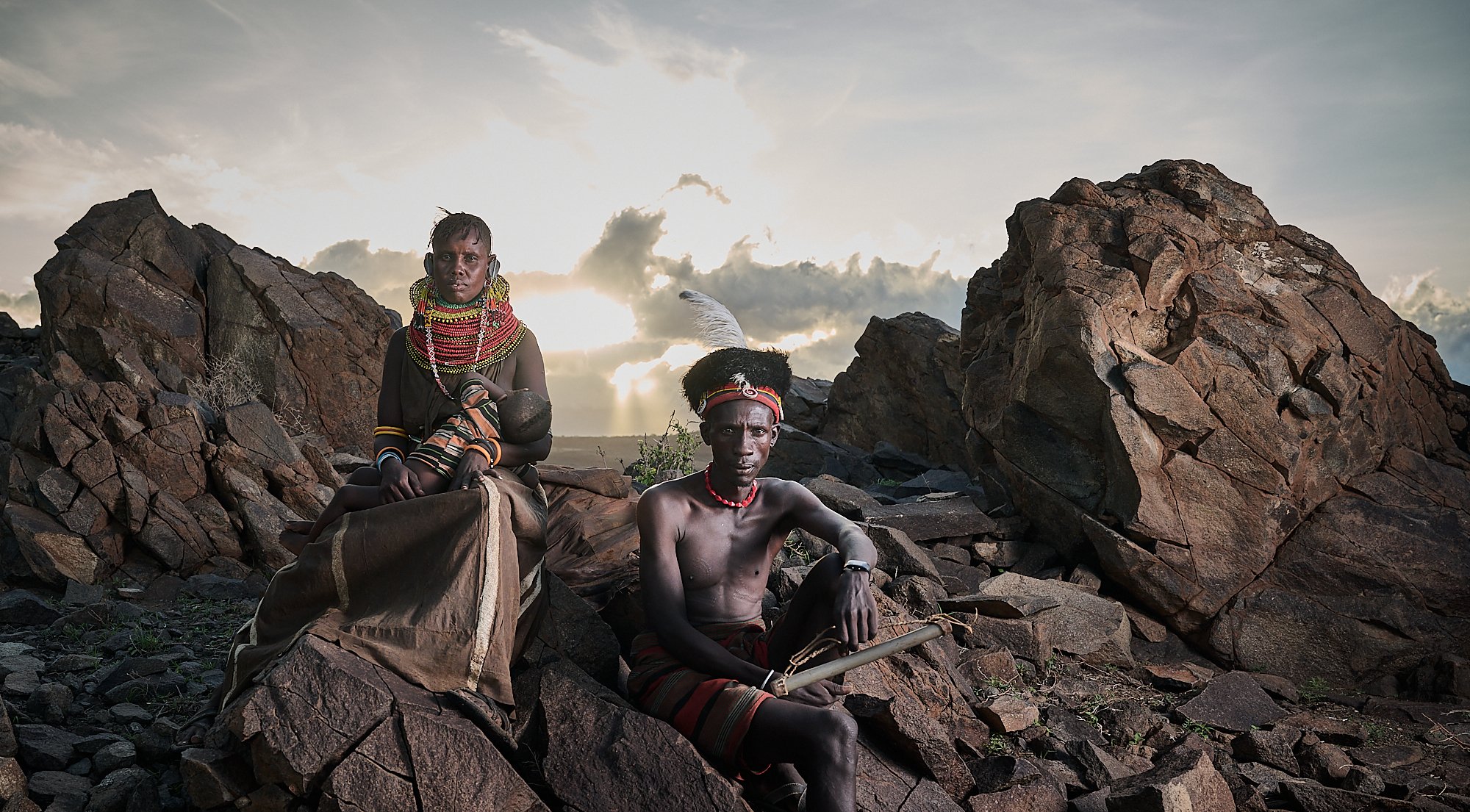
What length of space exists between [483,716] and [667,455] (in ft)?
32.3

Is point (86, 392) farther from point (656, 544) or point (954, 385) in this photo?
point (954, 385)

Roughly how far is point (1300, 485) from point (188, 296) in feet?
50.1

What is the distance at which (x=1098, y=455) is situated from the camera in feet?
27.9

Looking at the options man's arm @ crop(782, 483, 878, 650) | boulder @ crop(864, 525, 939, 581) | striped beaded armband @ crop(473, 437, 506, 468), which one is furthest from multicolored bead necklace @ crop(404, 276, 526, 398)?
boulder @ crop(864, 525, 939, 581)

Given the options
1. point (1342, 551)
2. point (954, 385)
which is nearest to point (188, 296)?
point (954, 385)

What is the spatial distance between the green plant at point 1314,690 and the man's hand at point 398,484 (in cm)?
671

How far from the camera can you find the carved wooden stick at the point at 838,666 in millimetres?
3611

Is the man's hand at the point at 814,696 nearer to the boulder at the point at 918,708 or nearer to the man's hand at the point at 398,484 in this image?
the boulder at the point at 918,708

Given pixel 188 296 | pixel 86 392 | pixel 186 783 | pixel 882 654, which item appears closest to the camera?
pixel 186 783

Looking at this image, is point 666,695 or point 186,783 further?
point 666,695

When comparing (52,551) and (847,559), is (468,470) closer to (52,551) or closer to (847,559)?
(847,559)

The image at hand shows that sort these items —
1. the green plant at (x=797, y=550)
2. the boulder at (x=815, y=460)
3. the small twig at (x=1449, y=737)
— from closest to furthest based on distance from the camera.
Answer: the small twig at (x=1449, y=737) < the green plant at (x=797, y=550) < the boulder at (x=815, y=460)

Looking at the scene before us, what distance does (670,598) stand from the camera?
12.6 feet

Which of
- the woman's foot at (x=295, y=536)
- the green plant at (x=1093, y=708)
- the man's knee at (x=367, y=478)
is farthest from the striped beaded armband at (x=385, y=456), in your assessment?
the green plant at (x=1093, y=708)
